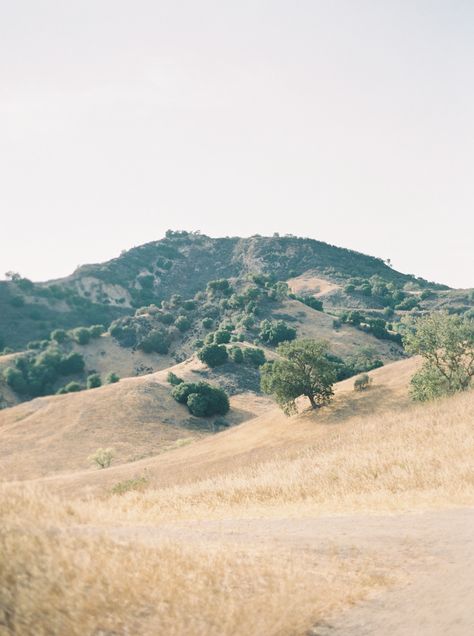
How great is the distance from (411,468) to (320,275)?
18057 centimetres

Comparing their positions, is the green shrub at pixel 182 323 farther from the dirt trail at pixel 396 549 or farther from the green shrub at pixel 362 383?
the dirt trail at pixel 396 549

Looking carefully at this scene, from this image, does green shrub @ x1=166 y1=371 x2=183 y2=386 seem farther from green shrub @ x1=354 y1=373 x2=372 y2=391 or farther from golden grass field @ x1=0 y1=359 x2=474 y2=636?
golden grass field @ x1=0 y1=359 x2=474 y2=636

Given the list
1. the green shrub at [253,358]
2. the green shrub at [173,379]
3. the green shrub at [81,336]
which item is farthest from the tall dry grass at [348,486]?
the green shrub at [81,336]

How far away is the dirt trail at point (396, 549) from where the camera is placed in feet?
21.8

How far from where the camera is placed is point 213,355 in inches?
3711

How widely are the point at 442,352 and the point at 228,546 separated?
146ft

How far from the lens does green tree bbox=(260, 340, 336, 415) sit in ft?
182

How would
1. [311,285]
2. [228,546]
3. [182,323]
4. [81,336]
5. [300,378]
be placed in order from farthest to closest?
1. [311,285]
2. [182,323]
3. [81,336]
4. [300,378]
5. [228,546]

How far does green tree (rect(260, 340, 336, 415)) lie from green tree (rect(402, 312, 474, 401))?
926 cm

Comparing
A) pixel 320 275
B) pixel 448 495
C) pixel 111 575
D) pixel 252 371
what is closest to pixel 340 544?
pixel 111 575

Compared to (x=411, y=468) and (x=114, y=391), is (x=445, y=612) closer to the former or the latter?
(x=411, y=468)

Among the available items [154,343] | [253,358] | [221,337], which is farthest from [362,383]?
[154,343]

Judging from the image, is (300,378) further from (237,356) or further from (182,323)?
(182,323)

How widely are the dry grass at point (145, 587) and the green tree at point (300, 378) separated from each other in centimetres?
4727
